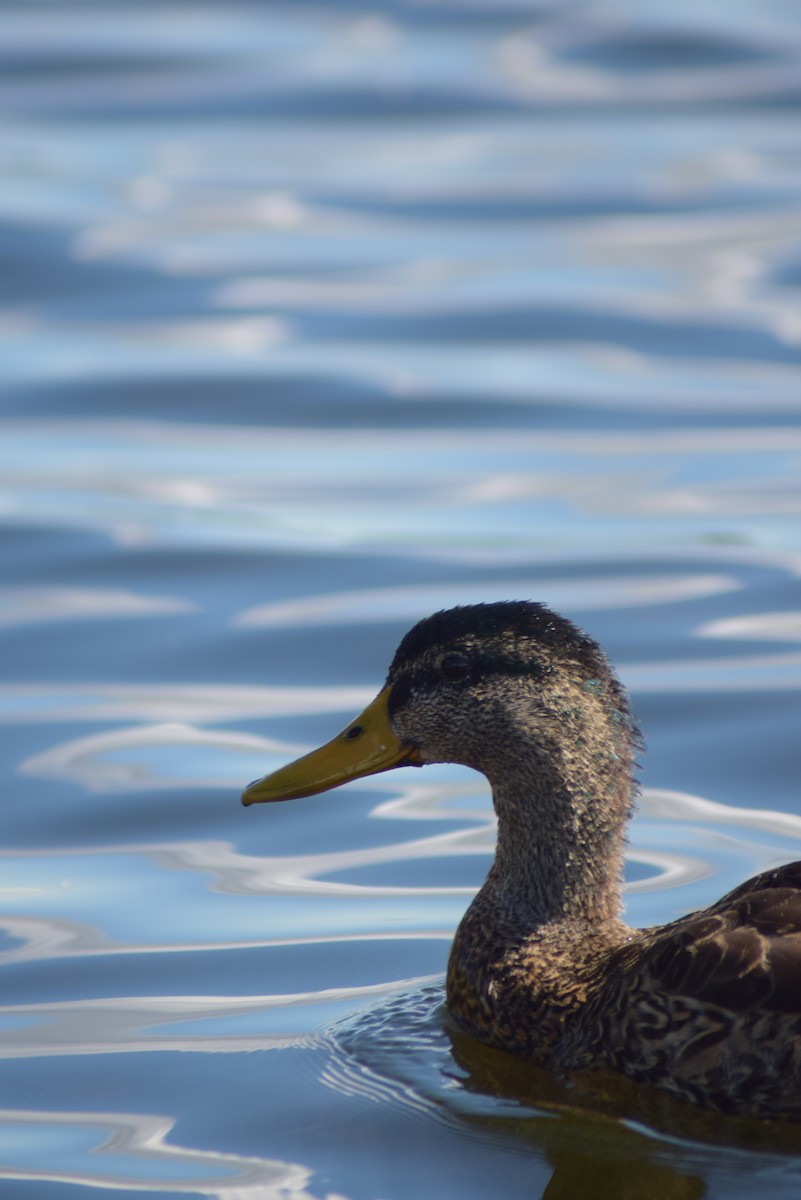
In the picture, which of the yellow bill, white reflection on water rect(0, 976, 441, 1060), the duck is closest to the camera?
the duck

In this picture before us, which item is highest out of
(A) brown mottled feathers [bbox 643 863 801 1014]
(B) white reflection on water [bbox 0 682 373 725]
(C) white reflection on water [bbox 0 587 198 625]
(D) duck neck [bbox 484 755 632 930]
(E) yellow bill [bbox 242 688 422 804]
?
(C) white reflection on water [bbox 0 587 198 625]

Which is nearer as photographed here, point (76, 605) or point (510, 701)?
point (510, 701)

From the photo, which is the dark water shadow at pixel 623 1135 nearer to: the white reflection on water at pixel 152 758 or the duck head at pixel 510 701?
the duck head at pixel 510 701

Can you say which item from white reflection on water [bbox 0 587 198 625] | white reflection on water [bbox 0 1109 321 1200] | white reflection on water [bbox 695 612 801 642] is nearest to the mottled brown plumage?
white reflection on water [bbox 0 1109 321 1200]

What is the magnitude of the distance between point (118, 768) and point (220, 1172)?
3.36 m

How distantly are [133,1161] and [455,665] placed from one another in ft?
5.85

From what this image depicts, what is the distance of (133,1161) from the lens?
5.50m

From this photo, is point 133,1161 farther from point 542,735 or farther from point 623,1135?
point 542,735

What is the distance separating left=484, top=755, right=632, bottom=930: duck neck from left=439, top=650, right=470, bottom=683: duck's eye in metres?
0.31

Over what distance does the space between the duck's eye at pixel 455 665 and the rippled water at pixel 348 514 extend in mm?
1005

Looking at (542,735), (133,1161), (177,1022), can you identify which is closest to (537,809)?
(542,735)

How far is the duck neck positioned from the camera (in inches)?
250

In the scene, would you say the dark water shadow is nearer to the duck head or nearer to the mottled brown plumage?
the mottled brown plumage

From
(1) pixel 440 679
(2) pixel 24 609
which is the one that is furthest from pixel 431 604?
(1) pixel 440 679
